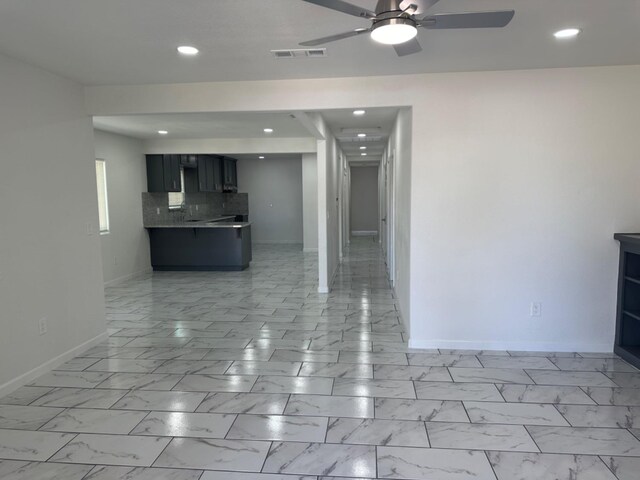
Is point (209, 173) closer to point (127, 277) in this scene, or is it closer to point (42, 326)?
point (127, 277)

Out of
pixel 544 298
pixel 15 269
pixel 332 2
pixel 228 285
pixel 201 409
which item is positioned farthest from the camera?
pixel 228 285

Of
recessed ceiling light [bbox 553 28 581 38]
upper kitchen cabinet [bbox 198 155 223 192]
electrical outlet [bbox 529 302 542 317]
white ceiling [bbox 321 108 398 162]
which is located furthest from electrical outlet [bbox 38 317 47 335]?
upper kitchen cabinet [bbox 198 155 223 192]

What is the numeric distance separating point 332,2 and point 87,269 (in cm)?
341

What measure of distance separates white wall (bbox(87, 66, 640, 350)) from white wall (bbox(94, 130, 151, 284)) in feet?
11.6

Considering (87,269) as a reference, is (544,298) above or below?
below

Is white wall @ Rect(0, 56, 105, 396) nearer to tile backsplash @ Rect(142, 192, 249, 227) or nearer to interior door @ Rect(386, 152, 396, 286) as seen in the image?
interior door @ Rect(386, 152, 396, 286)

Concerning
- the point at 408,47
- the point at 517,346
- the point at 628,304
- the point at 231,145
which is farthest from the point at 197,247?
the point at 628,304

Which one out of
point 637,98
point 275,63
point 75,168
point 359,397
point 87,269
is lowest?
point 359,397

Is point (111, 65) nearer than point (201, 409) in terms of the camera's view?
No

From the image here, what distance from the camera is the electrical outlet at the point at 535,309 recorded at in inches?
150

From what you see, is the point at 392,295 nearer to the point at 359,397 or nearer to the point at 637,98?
the point at 359,397

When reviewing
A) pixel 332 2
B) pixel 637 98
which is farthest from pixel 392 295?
pixel 332 2

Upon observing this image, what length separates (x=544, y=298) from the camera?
380 centimetres

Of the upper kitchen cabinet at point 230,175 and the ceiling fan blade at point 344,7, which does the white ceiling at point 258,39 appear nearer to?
the ceiling fan blade at point 344,7
